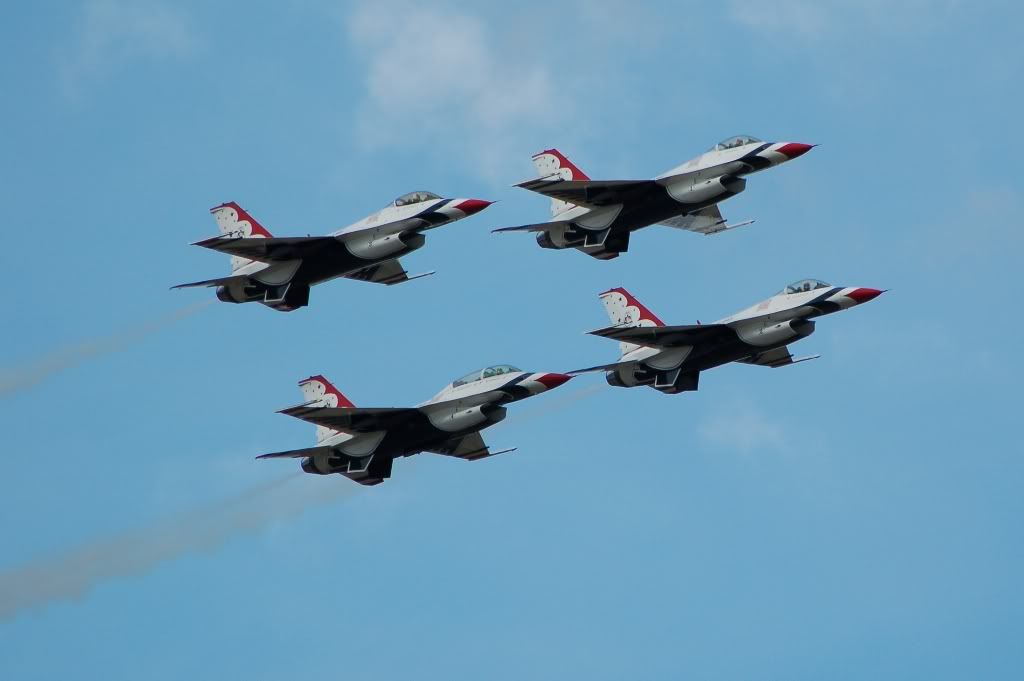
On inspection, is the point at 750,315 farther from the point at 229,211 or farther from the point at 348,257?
the point at 229,211

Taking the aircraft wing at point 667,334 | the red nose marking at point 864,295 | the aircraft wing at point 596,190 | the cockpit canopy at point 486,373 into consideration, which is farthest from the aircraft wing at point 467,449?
the red nose marking at point 864,295

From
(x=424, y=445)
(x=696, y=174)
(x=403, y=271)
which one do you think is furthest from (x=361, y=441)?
(x=696, y=174)

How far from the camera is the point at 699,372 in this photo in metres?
96.8

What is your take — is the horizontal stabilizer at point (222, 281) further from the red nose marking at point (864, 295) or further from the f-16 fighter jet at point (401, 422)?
the red nose marking at point (864, 295)

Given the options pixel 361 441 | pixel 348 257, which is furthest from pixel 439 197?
pixel 361 441

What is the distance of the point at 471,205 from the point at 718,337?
11.0 m

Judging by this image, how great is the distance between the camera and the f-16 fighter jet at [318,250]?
95.7m

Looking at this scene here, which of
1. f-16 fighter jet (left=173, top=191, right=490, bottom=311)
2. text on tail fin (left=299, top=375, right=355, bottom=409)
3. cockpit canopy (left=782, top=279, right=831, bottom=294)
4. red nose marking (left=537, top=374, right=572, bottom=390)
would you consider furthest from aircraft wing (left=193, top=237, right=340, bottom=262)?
cockpit canopy (left=782, top=279, right=831, bottom=294)

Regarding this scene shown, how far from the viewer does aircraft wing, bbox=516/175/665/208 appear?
319 feet

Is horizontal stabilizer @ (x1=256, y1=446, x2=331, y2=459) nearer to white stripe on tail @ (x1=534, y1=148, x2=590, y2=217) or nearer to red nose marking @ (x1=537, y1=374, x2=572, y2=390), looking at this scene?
red nose marking @ (x1=537, y1=374, x2=572, y2=390)

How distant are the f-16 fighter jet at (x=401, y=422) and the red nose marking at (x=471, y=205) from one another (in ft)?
21.5

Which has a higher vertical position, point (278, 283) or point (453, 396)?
point (278, 283)

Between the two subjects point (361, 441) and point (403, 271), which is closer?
point (361, 441)

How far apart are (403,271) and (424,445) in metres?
10.2
